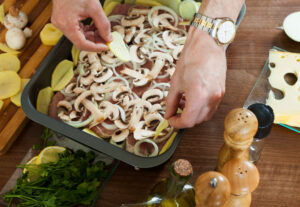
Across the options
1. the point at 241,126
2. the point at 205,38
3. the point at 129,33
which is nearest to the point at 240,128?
the point at 241,126

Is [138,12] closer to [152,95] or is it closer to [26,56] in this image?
[152,95]

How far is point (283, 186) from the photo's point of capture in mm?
1075

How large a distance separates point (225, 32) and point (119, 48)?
1.51 ft

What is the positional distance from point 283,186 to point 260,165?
99 mm

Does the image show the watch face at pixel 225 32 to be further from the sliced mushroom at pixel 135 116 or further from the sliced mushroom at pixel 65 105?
the sliced mushroom at pixel 65 105

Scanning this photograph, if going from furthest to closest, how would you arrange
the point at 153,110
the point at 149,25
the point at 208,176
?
the point at 149,25 < the point at 153,110 < the point at 208,176

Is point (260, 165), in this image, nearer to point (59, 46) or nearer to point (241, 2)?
point (241, 2)

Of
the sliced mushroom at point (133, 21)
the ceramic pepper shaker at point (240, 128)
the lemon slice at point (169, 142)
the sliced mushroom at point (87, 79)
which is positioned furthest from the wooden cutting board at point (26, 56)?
the ceramic pepper shaker at point (240, 128)

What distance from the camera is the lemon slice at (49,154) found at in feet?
3.74

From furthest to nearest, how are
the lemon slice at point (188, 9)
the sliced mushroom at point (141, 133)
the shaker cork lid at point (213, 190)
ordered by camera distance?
the lemon slice at point (188, 9), the sliced mushroom at point (141, 133), the shaker cork lid at point (213, 190)

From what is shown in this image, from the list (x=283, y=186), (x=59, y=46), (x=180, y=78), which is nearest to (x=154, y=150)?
(x=180, y=78)

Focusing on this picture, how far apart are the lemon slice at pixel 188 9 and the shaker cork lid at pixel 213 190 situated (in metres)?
0.92

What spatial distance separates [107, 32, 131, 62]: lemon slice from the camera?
4.16 feet

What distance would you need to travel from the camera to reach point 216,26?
3.35ft
